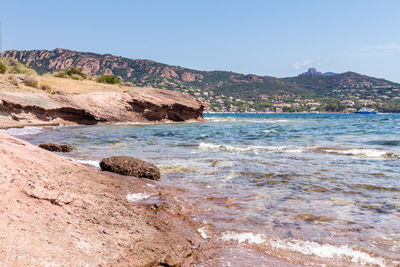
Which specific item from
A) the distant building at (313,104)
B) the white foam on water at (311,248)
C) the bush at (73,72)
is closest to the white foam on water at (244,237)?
the white foam on water at (311,248)

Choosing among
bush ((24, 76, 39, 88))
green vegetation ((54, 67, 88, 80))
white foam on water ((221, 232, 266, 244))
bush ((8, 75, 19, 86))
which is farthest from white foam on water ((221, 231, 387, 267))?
green vegetation ((54, 67, 88, 80))

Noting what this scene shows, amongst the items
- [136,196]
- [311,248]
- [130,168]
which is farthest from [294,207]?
[130,168]

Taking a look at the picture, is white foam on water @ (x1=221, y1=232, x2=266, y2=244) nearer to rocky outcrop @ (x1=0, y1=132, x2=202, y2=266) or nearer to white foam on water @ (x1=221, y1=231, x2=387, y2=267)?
white foam on water @ (x1=221, y1=231, x2=387, y2=267)

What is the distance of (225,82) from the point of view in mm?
158875

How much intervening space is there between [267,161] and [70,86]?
27.9 m

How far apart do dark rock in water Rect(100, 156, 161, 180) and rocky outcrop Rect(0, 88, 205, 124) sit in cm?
1587

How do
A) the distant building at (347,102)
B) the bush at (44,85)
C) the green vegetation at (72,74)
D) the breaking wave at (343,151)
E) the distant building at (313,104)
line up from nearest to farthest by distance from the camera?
the breaking wave at (343,151) < the bush at (44,85) < the green vegetation at (72,74) < the distant building at (347,102) < the distant building at (313,104)

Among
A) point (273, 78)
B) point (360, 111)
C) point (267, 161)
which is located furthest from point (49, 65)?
point (267, 161)

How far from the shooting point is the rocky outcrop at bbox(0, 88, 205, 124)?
20327 mm

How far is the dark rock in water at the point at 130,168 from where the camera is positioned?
242 inches

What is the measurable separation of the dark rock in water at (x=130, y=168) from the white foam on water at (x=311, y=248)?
2958 mm

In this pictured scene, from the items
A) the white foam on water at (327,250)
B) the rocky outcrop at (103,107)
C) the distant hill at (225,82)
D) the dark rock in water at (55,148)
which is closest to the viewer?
the white foam on water at (327,250)

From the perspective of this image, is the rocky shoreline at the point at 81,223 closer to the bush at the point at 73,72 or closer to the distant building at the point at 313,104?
the bush at the point at 73,72

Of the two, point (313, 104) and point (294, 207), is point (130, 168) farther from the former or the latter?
point (313, 104)
